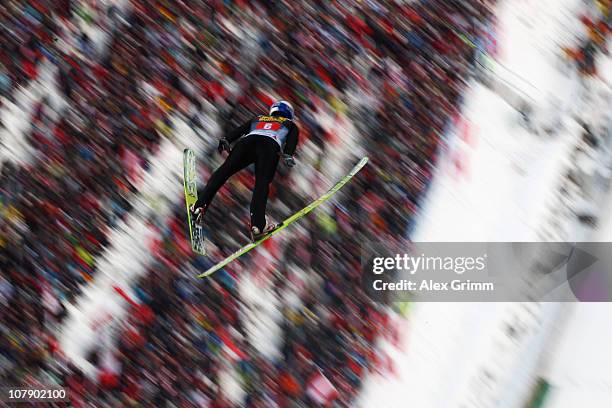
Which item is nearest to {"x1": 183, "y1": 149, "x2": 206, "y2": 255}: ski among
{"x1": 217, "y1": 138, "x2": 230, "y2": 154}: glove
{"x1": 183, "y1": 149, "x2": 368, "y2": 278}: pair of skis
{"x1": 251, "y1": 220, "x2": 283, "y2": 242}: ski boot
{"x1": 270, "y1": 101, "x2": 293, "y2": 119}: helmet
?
{"x1": 183, "y1": 149, "x2": 368, "y2": 278}: pair of skis

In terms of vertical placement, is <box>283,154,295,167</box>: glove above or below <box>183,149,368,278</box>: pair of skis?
above

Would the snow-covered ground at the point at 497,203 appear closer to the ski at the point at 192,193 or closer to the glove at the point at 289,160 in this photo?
the glove at the point at 289,160

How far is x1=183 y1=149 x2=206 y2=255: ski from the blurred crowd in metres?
0.15

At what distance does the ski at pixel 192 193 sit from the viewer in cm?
689

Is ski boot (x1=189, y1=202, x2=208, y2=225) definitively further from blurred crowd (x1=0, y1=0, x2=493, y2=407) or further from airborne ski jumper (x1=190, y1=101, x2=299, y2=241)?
blurred crowd (x1=0, y1=0, x2=493, y2=407)

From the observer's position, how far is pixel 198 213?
6766 millimetres

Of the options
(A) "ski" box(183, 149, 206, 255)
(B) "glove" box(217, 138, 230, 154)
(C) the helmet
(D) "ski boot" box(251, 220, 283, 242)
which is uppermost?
(C) the helmet

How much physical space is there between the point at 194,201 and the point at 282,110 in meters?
1.28

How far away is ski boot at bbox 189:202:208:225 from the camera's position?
22.2ft

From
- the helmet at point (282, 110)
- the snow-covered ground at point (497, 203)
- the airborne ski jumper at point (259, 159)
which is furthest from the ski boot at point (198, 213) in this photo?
the snow-covered ground at point (497, 203)

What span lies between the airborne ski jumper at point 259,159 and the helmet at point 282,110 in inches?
2.8

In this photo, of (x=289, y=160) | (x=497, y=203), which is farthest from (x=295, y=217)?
(x=497, y=203)

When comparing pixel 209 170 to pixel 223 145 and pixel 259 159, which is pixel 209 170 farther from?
pixel 259 159

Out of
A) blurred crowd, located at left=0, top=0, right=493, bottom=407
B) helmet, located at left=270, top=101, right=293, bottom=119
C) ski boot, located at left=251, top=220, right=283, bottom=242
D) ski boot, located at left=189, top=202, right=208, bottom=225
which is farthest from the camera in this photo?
helmet, located at left=270, top=101, right=293, bottom=119
